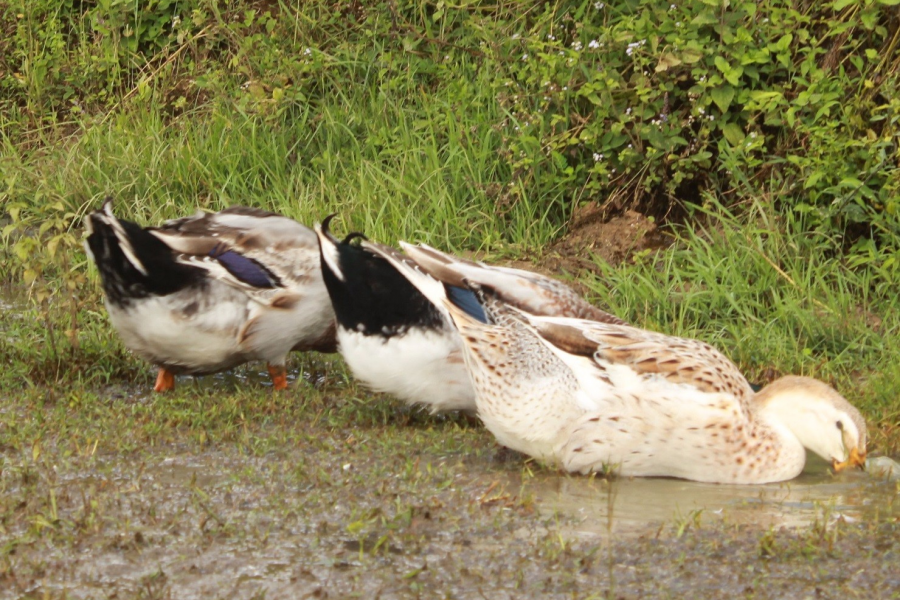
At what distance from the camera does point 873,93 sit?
20.9 ft

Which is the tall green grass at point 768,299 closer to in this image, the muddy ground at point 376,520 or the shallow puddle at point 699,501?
the shallow puddle at point 699,501

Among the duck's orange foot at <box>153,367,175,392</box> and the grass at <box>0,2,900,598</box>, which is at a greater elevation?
the grass at <box>0,2,900,598</box>

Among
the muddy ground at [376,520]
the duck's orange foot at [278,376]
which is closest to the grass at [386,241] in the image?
the muddy ground at [376,520]

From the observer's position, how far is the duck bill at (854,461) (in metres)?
4.41

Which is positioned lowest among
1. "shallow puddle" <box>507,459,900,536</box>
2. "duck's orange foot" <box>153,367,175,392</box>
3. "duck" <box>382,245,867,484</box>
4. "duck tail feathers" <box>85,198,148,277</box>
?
"duck's orange foot" <box>153,367,175,392</box>

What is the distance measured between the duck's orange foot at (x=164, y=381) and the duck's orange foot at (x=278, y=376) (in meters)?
0.44

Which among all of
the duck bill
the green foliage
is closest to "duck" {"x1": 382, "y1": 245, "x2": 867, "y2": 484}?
the duck bill

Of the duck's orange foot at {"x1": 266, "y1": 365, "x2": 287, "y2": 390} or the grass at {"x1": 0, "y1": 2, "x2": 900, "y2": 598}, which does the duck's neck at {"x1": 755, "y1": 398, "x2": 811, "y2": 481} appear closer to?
the grass at {"x1": 0, "y1": 2, "x2": 900, "y2": 598}

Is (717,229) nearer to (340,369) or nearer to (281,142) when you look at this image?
(340,369)

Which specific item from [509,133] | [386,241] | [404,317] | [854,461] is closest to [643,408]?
[854,461]

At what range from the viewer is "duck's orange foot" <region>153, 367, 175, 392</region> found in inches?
222

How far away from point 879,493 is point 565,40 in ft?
12.8

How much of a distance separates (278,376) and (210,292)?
0.52m

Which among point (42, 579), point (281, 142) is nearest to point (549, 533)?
point (42, 579)
